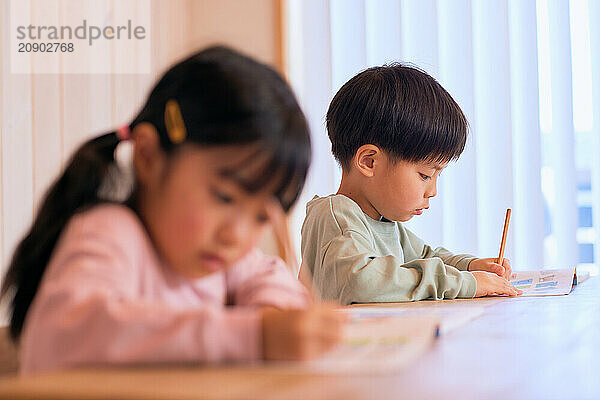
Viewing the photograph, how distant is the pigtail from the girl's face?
49mm

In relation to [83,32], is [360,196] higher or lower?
lower

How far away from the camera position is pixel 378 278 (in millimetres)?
1072

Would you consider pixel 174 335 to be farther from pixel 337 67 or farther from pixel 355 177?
pixel 337 67

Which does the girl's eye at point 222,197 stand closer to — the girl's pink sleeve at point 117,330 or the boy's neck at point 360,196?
the girl's pink sleeve at point 117,330

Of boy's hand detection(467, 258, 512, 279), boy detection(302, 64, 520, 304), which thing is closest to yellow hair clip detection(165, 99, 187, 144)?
boy detection(302, 64, 520, 304)

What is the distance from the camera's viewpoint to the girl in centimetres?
46

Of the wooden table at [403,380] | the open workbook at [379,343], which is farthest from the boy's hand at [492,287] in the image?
the wooden table at [403,380]

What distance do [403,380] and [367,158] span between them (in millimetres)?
1013

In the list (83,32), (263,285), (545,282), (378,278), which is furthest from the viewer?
(83,32)

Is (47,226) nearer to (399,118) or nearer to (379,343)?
(379,343)

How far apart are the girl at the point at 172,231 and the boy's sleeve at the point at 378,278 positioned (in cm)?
43

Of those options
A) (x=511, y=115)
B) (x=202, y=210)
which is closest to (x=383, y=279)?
(x=202, y=210)

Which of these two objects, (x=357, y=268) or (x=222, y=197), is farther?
(x=357, y=268)

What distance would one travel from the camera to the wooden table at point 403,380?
1.23 ft
